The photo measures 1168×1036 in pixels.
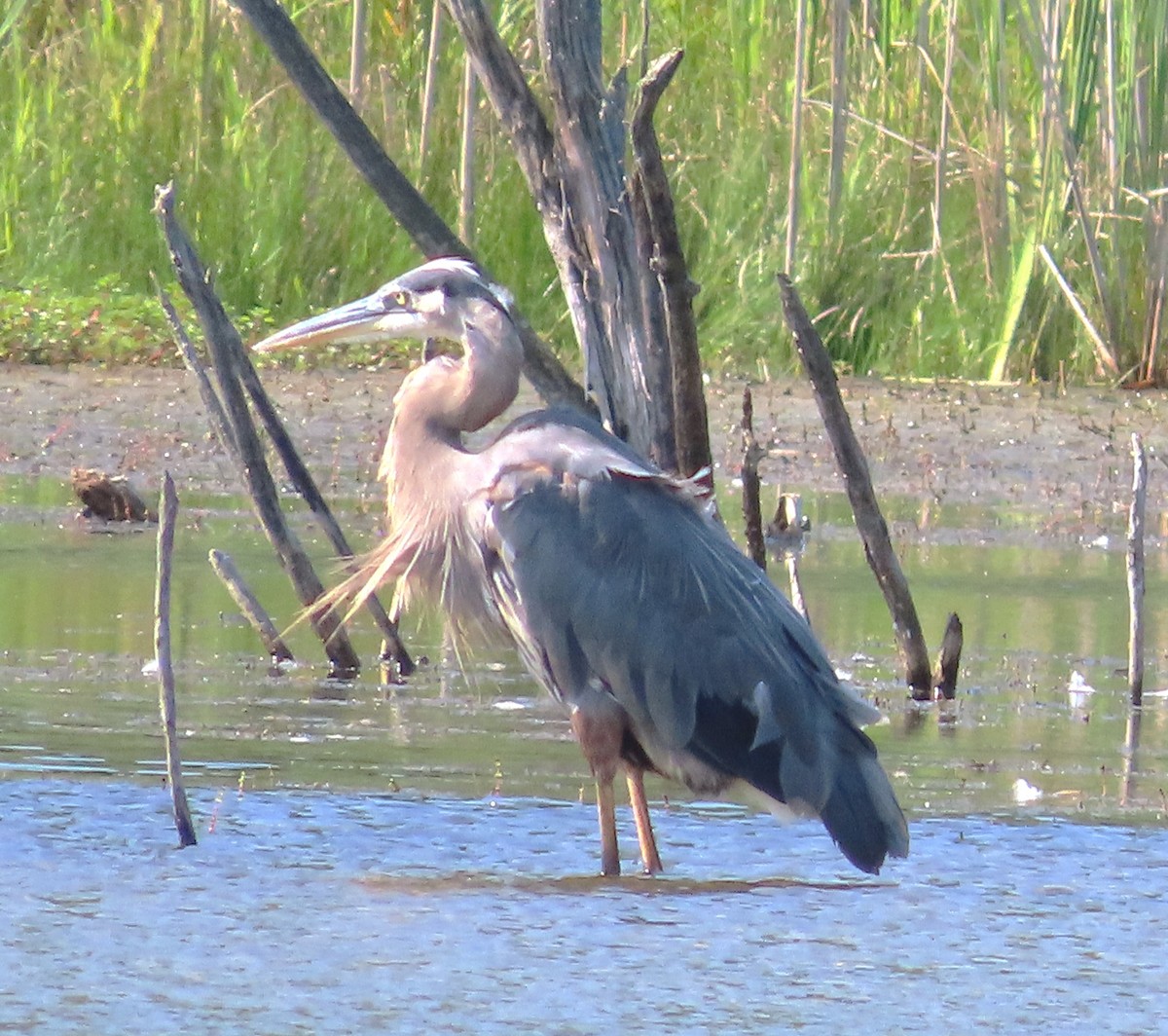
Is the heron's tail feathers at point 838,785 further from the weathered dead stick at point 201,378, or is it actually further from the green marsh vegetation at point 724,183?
the green marsh vegetation at point 724,183

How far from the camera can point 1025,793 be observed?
5734mm

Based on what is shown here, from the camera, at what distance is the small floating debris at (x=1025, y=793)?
18.6 ft

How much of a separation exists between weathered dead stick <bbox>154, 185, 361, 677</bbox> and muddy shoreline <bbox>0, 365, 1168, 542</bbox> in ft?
12.1

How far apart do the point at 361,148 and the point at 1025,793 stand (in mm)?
2276

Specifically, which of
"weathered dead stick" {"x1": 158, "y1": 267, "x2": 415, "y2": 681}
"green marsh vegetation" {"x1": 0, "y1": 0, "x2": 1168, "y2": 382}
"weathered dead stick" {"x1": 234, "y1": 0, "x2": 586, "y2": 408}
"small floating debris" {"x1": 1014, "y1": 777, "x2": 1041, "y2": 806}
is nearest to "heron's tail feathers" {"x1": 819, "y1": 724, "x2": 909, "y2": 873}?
"small floating debris" {"x1": 1014, "y1": 777, "x2": 1041, "y2": 806}

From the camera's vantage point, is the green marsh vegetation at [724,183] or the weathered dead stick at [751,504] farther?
the green marsh vegetation at [724,183]

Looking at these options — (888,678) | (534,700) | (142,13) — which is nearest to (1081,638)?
(888,678)

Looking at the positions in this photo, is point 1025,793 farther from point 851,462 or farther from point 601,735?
point 851,462

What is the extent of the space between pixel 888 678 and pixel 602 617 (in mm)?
1904

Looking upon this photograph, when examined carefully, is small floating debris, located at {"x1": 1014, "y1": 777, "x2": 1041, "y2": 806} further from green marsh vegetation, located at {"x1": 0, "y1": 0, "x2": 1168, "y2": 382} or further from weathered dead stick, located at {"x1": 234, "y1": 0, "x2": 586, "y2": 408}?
green marsh vegetation, located at {"x1": 0, "y1": 0, "x2": 1168, "y2": 382}

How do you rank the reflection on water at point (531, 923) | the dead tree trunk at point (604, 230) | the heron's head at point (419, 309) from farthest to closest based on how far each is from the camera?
the dead tree trunk at point (604, 230), the heron's head at point (419, 309), the reflection on water at point (531, 923)

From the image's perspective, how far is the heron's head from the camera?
580cm

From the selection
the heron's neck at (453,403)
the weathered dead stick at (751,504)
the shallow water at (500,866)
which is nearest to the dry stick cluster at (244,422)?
the shallow water at (500,866)

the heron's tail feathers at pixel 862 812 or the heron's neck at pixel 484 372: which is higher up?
the heron's neck at pixel 484 372
